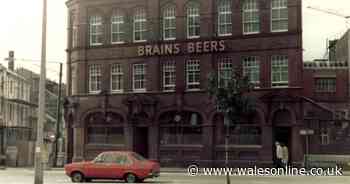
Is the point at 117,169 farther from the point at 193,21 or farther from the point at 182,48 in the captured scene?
the point at 193,21

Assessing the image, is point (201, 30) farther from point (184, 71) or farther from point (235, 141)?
point (235, 141)

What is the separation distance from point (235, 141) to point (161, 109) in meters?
6.39

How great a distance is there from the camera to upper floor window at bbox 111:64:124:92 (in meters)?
52.1

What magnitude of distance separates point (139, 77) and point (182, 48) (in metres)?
4.43

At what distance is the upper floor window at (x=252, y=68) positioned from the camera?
156 feet

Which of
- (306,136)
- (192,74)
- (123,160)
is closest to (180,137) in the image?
(192,74)

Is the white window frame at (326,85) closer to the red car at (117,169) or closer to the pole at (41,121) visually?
the red car at (117,169)

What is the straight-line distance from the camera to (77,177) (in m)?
33.8

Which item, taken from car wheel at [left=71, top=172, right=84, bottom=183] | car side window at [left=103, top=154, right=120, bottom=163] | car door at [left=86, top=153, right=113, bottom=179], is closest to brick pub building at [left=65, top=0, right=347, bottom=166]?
car side window at [left=103, top=154, right=120, bottom=163]

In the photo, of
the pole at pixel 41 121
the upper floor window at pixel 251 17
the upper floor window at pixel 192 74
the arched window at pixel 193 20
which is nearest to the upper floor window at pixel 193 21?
the arched window at pixel 193 20

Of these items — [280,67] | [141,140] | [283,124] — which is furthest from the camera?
[141,140]

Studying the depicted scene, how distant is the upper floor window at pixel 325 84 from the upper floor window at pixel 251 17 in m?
18.3

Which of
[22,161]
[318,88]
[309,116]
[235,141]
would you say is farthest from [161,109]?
[318,88]

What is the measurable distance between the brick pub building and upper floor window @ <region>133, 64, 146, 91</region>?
0.26 ft
